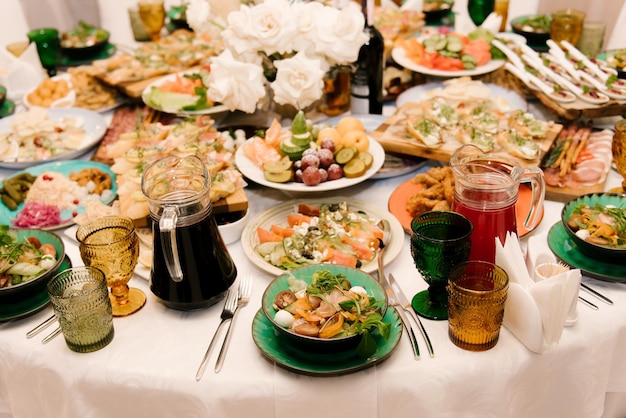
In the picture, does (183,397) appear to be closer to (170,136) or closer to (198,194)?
(198,194)

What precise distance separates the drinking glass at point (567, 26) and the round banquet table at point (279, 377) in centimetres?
170

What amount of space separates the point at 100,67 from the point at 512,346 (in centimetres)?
214

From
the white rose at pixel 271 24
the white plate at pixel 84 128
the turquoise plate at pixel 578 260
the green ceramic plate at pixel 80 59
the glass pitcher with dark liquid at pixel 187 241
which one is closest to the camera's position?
the glass pitcher with dark liquid at pixel 187 241

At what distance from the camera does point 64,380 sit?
4.07 feet

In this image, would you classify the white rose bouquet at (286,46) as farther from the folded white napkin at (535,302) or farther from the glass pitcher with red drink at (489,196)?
the folded white napkin at (535,302)

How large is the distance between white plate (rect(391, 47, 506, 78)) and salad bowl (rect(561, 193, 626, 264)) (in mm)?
1105

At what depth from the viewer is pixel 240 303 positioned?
1.36m

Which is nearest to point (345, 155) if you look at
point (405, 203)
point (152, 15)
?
point (405, 203)

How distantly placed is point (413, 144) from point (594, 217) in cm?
63

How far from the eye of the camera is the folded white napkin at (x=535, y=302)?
3.77ft

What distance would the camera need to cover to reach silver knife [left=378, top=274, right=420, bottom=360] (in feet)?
3.95

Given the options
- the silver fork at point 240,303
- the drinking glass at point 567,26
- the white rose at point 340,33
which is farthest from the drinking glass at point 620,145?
the drinking glass at point 567,26

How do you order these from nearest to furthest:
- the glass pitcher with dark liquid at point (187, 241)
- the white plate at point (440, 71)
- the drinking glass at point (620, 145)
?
the glass pitcher with dark liquid at point (187, 241) < the drinking glass at point (620, 145) < the white plate at point (440, 71)

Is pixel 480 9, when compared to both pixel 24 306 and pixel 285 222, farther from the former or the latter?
pixel 24 306
